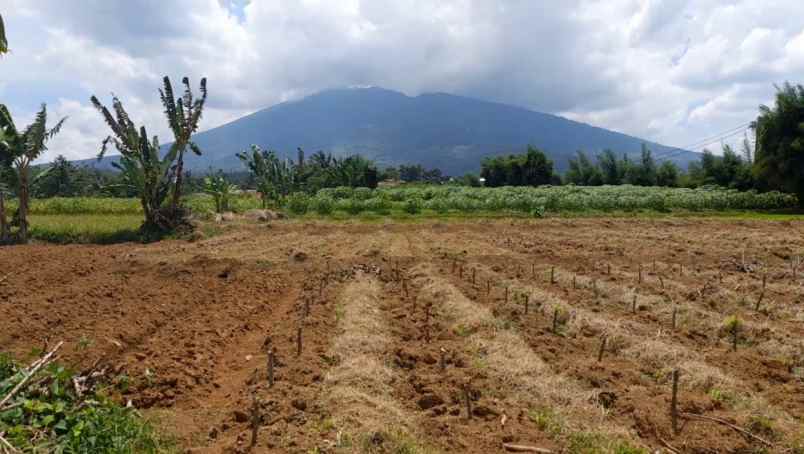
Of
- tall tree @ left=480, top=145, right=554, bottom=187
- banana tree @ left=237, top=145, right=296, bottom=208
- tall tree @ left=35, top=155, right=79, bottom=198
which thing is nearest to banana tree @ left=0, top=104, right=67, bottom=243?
banana tree @ left=237, top=145, right=296, bottom=208

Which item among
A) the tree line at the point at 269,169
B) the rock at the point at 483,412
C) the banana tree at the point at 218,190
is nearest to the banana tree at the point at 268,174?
the tree line at the point at 269,169

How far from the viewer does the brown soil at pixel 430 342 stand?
4.69 meters

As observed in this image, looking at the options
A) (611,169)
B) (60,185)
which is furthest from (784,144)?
(60,185)

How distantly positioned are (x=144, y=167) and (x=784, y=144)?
3337 centimetres

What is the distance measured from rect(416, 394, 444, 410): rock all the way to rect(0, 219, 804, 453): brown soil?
0.03 metres

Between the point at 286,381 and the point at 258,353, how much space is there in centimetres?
144

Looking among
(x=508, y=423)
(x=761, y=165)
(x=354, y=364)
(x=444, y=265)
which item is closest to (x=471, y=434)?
(x=508, y=423)

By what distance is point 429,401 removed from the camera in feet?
17.0

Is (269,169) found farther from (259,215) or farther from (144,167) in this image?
(144,167)

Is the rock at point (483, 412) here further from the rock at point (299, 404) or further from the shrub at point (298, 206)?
the shrub at point (298, 206)

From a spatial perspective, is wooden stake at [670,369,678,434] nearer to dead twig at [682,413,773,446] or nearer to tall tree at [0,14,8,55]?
dead twig at [682,413,773,446]

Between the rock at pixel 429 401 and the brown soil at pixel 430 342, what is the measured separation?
25 mm

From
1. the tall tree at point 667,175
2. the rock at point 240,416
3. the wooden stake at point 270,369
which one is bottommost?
the rock at point 240,416

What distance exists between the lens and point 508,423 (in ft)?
15.5
